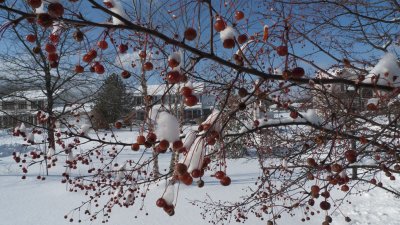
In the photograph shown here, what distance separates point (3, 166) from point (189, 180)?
13.5m

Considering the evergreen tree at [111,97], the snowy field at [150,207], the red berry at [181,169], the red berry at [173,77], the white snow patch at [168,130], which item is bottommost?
the snowy field at [150,207]

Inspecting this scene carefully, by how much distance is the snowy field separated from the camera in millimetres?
6027

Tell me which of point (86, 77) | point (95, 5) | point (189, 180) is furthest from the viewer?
point (86, 77)

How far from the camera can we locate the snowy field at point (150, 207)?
237 inches

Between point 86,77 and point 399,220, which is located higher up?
point 86,77

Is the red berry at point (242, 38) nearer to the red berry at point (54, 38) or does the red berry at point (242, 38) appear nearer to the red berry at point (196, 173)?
the red berry at point (196, 173)

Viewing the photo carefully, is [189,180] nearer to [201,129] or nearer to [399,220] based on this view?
[201,129]

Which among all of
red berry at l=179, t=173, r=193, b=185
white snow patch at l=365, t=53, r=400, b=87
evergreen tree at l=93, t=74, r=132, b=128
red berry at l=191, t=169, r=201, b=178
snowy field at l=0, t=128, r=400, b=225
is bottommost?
snowy field at l=0, t=128, r=400, b=225

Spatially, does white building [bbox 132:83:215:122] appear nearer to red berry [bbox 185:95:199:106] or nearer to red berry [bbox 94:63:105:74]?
red berry [bbox 185:95:199:106]

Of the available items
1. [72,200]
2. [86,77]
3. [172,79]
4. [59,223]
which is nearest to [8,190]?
[72,200]

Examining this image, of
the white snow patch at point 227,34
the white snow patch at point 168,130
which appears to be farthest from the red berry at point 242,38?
the white snow patch at point 168,130

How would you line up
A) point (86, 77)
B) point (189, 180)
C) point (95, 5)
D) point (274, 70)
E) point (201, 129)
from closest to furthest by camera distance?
1. point (95, 5)
2. point (189, 180)
3. point (201, 129)
4. point (274, 70)
5. point (86, 77)

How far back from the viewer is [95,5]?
1.04m

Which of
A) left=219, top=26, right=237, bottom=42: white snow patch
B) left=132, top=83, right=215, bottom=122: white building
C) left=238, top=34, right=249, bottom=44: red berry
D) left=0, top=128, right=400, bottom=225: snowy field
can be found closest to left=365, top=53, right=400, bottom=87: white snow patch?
left=238, top=34, right=249, bottom=44: red berry
